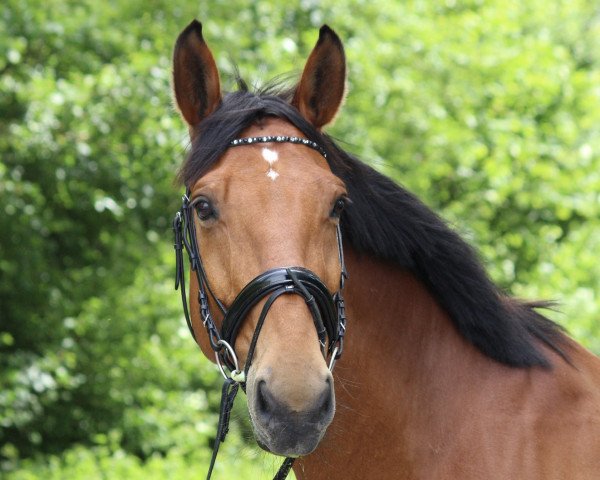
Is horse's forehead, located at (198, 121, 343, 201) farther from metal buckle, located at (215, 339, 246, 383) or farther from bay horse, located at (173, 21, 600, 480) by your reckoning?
metal buckle, located at (215, 339, 246, 383)

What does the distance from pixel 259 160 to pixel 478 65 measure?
7.23 metres

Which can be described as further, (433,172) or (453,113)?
(453,113)

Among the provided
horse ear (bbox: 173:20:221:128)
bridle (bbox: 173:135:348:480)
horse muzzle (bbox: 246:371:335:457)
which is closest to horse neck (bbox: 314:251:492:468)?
bridle (bbox: 173:135:348:480)

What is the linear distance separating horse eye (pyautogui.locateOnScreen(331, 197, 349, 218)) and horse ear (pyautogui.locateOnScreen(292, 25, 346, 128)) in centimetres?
43

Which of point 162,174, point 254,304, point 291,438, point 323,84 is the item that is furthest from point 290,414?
point 162,174

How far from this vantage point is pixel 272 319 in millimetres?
2410

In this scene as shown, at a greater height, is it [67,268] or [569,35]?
[569,35]

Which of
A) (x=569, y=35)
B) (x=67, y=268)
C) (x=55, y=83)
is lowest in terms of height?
(x=67, y=268)

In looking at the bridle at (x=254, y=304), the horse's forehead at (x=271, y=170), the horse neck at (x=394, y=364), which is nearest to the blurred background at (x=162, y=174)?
the horse neck at (x=394, y=364)

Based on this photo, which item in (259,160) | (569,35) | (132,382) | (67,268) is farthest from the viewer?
(569,35)

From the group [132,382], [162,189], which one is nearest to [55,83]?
[162,189]

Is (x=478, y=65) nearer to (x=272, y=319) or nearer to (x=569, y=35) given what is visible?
(x=569, y=35)

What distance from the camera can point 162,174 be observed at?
271 inches

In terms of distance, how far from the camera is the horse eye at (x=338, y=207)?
2664mm
